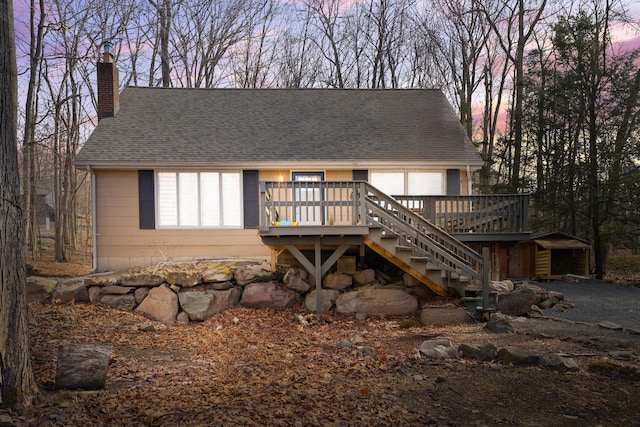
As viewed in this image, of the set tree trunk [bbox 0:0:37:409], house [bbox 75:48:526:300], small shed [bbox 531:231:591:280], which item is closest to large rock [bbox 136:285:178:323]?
house [bbox 75:48:526:300]

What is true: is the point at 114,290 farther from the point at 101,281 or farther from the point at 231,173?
the point at 231,173

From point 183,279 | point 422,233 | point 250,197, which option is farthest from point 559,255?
point 183,279

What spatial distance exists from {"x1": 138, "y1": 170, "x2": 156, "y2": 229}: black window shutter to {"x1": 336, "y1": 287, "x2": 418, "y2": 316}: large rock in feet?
17.7

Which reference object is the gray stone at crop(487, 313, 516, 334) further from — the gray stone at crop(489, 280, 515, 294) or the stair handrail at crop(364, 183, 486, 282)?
the gray stone at crop(489, 280, 515, 294)

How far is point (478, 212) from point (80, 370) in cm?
924

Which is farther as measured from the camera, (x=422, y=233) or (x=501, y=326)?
(x=422, y=233)

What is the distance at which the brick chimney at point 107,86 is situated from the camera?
12727mm

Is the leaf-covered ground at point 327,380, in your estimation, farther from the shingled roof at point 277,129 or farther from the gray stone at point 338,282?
the shingled roof at point 277,129

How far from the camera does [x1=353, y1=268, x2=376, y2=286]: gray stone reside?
10133mm

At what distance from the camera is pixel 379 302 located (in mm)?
9586

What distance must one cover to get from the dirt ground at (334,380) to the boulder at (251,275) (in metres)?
1.91

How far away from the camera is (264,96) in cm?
1527

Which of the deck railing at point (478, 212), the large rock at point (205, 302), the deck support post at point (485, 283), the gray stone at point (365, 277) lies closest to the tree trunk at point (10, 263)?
the large rock at point (205, 302)

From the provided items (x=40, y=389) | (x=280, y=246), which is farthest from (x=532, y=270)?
(x=40, y=389)
